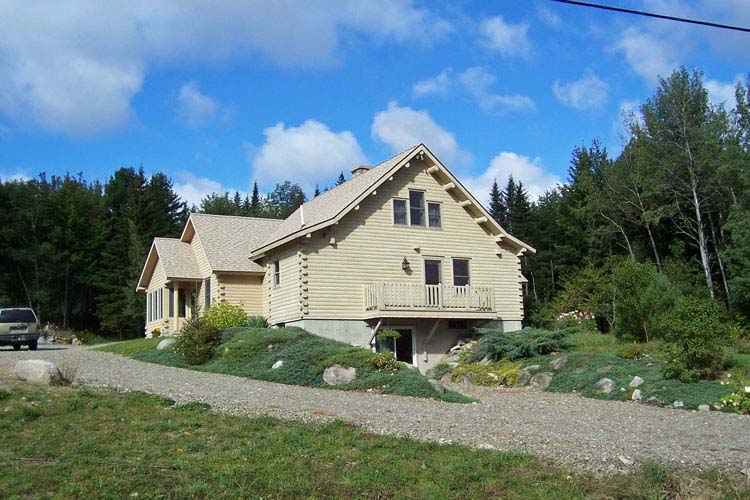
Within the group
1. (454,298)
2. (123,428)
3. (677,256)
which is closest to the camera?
(123,428)

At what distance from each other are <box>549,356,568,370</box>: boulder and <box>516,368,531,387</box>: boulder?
69cm

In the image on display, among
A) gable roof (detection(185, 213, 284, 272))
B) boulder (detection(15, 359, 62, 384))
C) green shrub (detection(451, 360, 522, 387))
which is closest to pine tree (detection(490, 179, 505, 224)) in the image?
gable roof (detection(185, 213, 284, 272))

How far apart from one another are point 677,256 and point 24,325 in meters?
33.5

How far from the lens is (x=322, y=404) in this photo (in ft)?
47.5

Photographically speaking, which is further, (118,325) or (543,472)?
(118,325)

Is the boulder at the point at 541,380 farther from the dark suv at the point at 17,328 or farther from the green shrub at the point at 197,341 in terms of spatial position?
the dark suv at the point at 17,328

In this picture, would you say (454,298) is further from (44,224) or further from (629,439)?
(44,224)

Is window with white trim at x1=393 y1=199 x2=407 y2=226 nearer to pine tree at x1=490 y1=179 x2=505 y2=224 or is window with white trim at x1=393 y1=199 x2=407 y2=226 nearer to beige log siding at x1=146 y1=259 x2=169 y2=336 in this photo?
beige log siding at x1=146 y1=259 x2=169 y2=336

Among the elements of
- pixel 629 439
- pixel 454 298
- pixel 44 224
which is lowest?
pixel 629 439

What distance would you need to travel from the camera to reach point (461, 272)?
29219 mm

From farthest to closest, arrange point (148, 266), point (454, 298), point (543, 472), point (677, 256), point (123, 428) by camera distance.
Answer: point (677, 256), point (148, 266), point (454, 298), point (123, 428), point (543, 472)

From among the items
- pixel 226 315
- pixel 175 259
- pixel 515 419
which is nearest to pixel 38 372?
pixel 515 419

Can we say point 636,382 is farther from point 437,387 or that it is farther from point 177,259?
point 177,259

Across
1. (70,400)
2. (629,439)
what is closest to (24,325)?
(70,400)
